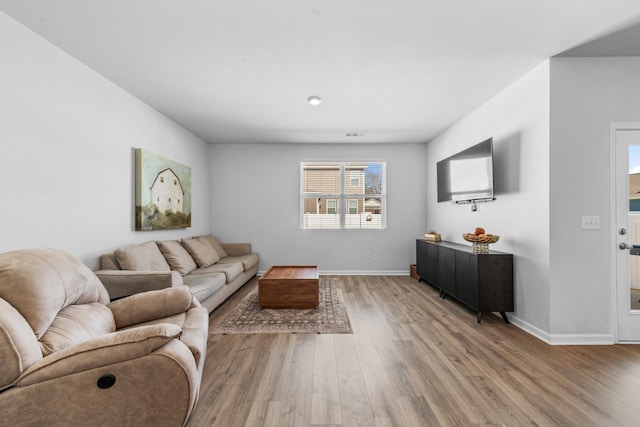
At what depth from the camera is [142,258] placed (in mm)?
3135

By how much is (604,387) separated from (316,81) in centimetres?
339

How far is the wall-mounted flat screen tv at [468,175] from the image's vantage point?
3.41 meters

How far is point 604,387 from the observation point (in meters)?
1.98

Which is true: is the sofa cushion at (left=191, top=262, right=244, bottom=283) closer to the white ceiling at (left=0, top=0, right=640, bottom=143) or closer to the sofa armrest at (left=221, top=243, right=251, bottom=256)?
the sofa armrest at (left=221, top=243, right=251, bottom=256)

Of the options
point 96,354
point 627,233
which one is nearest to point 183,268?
point 96,354

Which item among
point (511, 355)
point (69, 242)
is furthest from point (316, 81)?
point (511, 355)

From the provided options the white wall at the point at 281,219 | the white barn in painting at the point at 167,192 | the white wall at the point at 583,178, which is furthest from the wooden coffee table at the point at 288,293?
the white wall at the point at 583,178

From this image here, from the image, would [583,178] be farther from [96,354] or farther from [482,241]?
[96,354]

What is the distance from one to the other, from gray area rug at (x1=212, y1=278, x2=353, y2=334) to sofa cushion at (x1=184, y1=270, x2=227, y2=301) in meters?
0.35

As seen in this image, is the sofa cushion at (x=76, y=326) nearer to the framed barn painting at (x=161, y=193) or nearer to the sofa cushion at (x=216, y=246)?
the framed barn painting at (x=161, y=193)

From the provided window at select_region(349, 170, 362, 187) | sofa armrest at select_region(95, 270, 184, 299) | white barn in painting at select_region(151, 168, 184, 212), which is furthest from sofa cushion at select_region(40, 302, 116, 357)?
window at select_region(349, 170, 362, 187)

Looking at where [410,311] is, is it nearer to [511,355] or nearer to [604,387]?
[511,355]

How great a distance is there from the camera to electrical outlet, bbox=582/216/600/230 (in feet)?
8.71

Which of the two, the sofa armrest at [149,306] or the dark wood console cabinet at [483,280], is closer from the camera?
the sofa armrest at [149,306]
